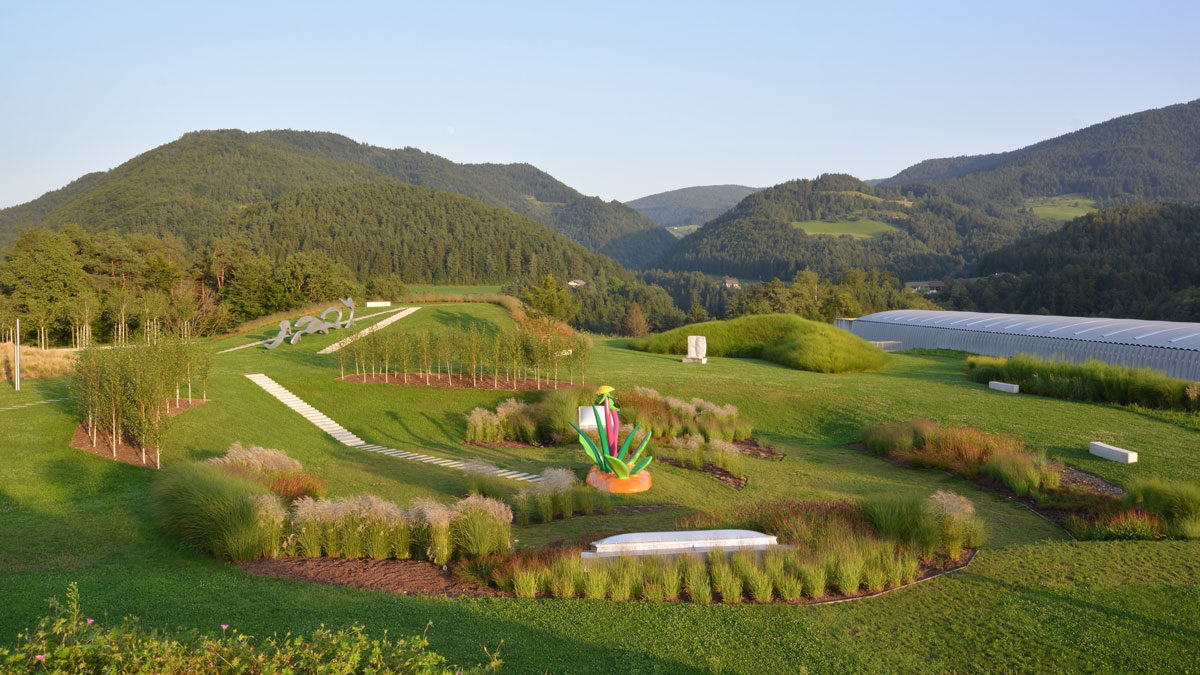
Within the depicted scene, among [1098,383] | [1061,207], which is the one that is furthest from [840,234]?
[1098,383]

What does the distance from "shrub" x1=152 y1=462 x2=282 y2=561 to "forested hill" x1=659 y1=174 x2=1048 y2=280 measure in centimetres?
12514

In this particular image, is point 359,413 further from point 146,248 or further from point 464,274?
point 464,274

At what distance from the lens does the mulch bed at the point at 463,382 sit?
2102 cm

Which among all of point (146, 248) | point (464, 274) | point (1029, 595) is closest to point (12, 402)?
point (1029, 595)

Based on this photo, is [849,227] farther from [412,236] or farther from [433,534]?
[433,534]

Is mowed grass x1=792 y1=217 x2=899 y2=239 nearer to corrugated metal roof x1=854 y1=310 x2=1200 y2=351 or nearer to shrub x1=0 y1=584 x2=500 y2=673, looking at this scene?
corrugated metal roof x1=854 y1=310 x2=1200 y2=351

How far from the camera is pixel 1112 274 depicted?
242 ft

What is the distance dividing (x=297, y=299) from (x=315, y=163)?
168 metres

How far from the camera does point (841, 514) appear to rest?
902 cm

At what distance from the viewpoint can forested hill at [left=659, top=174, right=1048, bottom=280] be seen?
13288 cm

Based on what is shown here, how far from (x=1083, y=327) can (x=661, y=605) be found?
3164 centimetres

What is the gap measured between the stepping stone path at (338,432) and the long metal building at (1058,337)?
2426cm

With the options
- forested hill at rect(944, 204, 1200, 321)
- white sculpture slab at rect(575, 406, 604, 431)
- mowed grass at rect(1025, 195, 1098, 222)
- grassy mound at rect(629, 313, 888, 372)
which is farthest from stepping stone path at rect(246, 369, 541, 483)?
mowed grass at rect(1025, 195, 1098, 222)

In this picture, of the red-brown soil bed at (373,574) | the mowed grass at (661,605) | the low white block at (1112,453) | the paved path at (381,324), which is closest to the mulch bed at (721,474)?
the mowed grass at (661,605)
